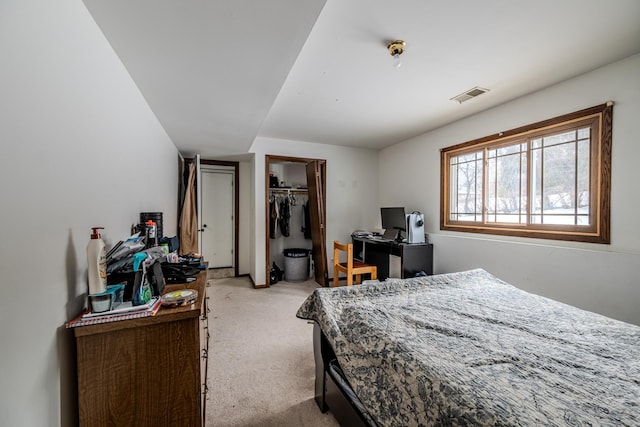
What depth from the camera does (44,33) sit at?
808 millimetres

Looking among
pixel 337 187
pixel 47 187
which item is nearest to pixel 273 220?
pixel 337 187

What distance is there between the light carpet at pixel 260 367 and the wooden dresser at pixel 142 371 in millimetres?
697

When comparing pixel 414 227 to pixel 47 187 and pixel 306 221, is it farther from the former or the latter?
pixel 47 187

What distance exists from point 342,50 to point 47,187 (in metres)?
1.88

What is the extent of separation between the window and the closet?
1925 mm

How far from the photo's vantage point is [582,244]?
2.28m

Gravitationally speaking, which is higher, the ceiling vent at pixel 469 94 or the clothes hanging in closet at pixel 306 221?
the ceiling vent at pixel 469 94

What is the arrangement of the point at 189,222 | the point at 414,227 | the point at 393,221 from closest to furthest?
the point at 414,227, the point at 189,222, the point at 393,221

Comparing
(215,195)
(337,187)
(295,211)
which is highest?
(337,187)

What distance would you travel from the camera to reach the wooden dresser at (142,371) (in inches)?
35.5

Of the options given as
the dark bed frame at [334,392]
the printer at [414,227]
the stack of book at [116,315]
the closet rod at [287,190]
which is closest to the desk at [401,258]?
the printer at [414,227]

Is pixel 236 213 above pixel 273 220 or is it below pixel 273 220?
above

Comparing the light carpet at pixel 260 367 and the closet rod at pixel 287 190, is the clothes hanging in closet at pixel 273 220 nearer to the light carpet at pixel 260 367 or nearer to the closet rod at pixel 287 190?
the closet rod at pixel 287 190

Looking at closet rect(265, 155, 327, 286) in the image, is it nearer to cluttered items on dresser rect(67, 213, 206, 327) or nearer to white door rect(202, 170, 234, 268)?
white door rect(202, 170, 234, 268)
